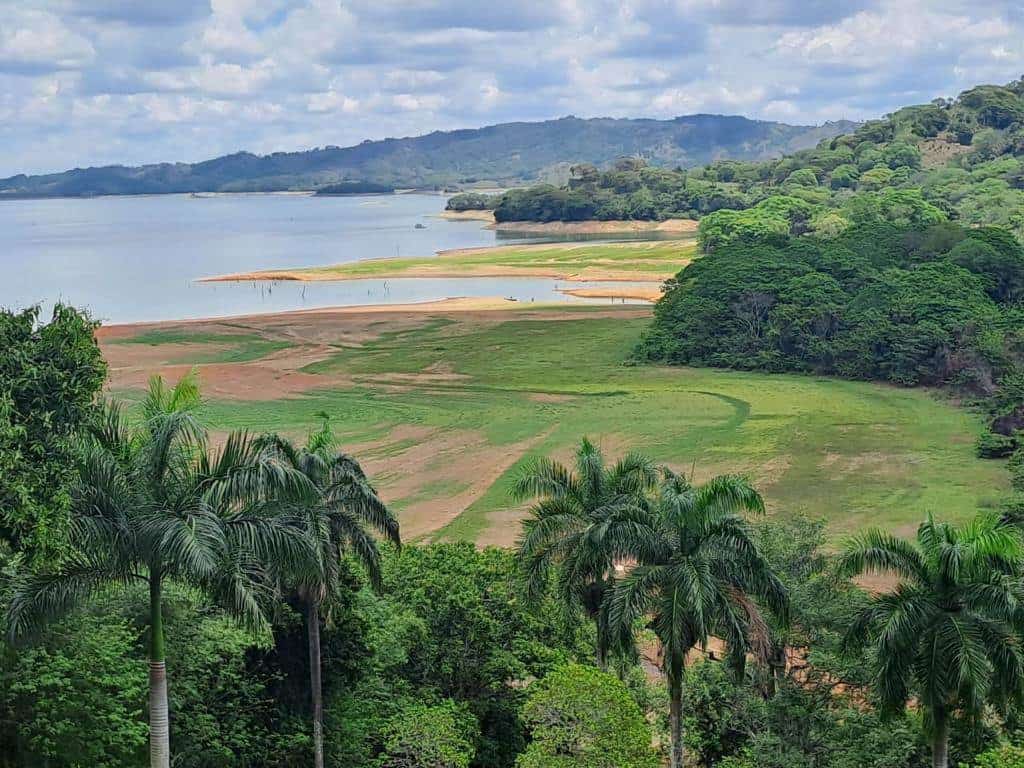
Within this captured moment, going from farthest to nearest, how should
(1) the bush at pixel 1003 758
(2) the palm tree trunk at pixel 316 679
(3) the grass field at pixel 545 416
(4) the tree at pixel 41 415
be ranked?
(3) the grass field at pixel 545 416 → (2) the palm tree trunk at pixel 316 679 → (1) the bush at pixel 1003 758 → (4) the tree at pixel 41 415

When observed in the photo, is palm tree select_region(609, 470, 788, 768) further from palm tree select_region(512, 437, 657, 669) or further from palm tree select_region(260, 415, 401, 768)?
palm tree select_region(260, 415, 401, 768)

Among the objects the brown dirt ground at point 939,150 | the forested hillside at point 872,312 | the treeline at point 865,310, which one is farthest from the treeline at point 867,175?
the treeline at point 865,310

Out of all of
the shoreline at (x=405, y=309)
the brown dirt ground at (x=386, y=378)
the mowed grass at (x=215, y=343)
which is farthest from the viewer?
the shoreline at (x=405, y=309)

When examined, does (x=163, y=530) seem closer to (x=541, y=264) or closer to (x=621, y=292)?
(x=621, y=292)

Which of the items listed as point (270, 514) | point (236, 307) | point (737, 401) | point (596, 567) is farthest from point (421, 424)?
point (236, 307)

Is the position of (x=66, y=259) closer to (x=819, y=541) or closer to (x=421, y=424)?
(x=421, y=424)

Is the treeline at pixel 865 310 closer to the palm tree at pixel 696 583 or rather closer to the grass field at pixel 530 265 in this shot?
the grass field at pixel 530 265

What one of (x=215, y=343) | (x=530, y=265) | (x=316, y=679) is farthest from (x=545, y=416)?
(x=530, y=265)
